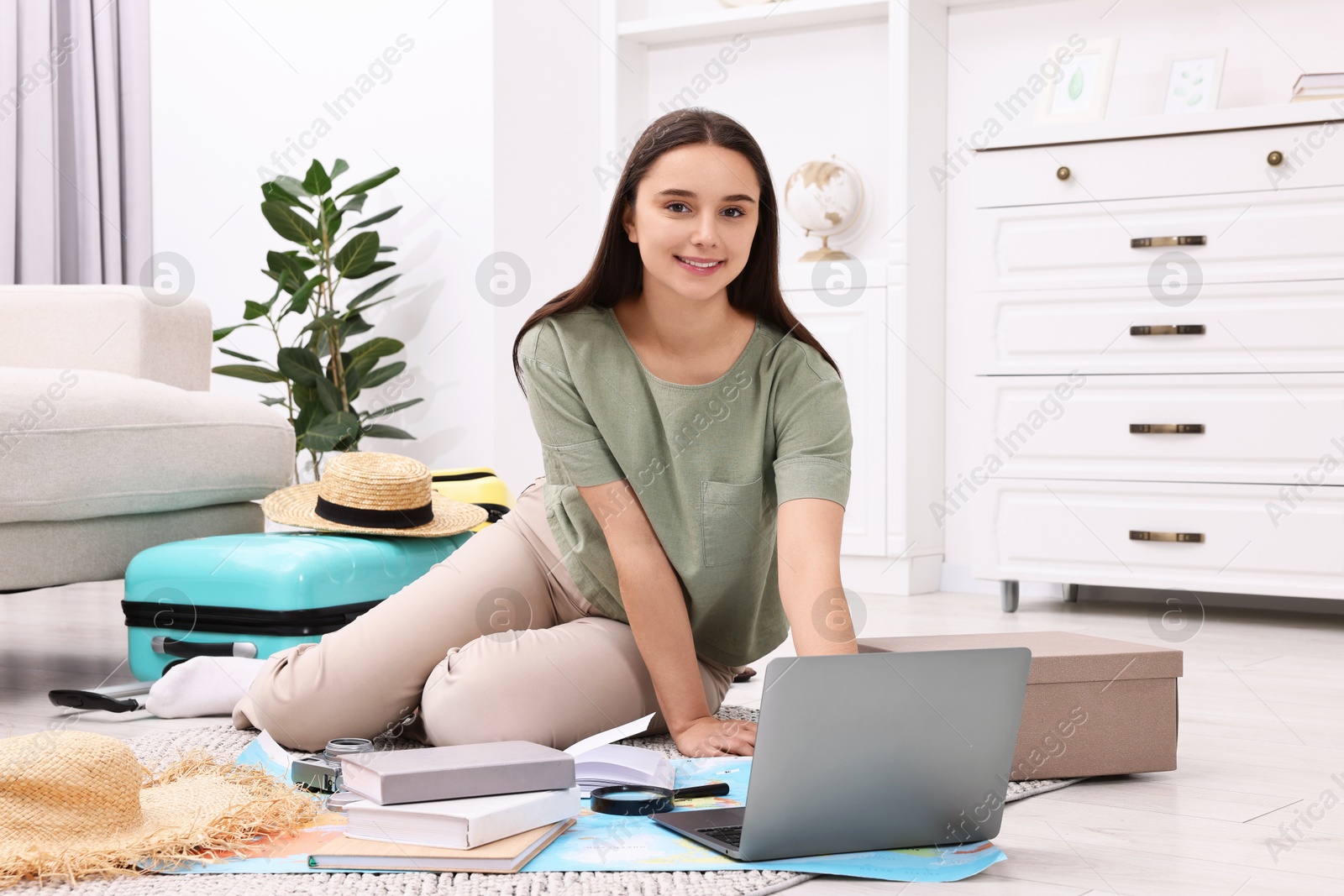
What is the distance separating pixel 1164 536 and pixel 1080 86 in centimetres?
116

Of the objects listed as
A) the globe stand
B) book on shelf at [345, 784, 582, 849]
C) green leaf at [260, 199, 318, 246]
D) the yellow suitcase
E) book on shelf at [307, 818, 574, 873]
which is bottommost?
book on shelf at [307, 818, 574, 873]

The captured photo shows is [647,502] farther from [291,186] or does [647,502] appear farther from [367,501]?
[291,186]

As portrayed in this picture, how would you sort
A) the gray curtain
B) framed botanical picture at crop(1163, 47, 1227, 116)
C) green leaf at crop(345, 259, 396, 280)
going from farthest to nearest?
the gray curtain
green leaf at crop(345, 259, 396, 280)
framed botanical picture at crop(1163, 47, 1227, 116)

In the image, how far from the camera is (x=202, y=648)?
195 centimetres

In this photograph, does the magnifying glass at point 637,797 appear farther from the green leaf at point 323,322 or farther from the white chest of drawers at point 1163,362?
the green leaf at point 323,322

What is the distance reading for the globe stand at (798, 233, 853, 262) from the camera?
352 cm

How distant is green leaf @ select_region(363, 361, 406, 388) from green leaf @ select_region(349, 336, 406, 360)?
4cm

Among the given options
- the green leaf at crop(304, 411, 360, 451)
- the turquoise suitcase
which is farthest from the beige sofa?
the green leaf at crop(304, 411, 360, 451)

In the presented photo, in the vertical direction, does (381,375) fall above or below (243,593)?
above

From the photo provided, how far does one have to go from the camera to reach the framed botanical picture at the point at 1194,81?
10.1ft

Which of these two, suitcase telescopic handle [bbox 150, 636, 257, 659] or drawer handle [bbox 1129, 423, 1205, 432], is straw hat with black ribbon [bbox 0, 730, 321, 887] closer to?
suitcase telescopic handle [bbox 150, 636, 257, 659]

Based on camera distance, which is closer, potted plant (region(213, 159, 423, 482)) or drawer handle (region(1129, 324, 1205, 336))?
drawer handle (region(1129, 324, 1205, 336))

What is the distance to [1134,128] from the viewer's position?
2.91 meters

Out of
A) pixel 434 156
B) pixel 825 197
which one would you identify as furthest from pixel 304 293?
pixel 825 197
